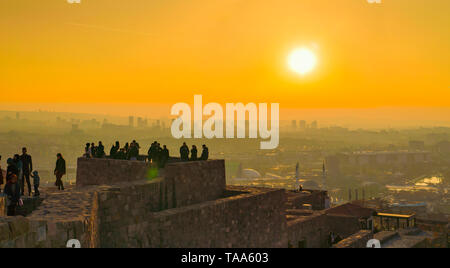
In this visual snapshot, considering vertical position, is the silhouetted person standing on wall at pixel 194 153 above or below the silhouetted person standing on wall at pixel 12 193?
above

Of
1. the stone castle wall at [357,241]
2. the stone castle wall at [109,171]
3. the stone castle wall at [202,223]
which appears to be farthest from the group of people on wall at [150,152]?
the stone castle wall at [357,241]

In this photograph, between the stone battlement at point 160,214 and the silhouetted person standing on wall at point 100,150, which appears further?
the silhouetted person standing on wall at point 100,150

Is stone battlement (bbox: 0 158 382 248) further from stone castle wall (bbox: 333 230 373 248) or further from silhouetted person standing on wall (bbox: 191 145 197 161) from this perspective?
stone castle wall (bbox: 333 230 373 248)

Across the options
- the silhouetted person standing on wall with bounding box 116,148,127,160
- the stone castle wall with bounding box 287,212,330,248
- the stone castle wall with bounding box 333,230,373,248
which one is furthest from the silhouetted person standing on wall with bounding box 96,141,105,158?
the stone castle wall with bounding box 333,230,373,248

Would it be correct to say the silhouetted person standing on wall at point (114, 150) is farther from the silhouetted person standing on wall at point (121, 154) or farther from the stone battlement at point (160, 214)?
the stone battlement at point (160, 214)

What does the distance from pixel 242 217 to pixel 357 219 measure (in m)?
12.8

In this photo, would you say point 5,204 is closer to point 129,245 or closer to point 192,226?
point 129,245

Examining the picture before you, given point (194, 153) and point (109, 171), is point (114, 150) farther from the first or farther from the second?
point (194, 153)

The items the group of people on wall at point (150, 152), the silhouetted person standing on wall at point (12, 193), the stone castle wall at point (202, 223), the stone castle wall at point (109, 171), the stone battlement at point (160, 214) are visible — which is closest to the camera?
the stone battlement at point (160, 214)

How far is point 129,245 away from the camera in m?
13.0

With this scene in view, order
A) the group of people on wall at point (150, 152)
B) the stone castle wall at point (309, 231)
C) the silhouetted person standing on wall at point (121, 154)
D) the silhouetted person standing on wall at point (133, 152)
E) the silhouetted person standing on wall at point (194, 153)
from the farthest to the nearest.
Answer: the stone castle wall at point (309, 231)
the silhouetted person standing on wall at point (133, 152)
the silhouetted person standing on wall at point (121, 154)
the silhouetted person standing on wall at point (194, 153)
the group of people on wall at point (150, 152)

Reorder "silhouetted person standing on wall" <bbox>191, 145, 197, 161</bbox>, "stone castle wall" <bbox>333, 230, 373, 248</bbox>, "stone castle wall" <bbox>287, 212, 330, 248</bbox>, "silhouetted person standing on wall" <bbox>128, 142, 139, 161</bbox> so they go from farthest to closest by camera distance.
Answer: "stone castle wall" <bbox>287, 212, 330, 248</bbox>
"silhouetted person standing on wall" <bbox>128, 142, 139, 161</bbox>
"stone castle wall" <bbox>333, 230, 373, 248</bbox>
"silhouetted person standing on wall" <bbox>191, 145, 197, 161</bbox>

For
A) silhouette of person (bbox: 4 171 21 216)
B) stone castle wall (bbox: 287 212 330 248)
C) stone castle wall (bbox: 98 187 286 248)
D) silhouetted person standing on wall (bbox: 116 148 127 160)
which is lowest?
stone castle wall (bbox: 287 212 330 248)
